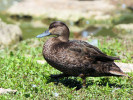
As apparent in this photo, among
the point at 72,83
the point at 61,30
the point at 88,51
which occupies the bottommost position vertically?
the point at 72,83

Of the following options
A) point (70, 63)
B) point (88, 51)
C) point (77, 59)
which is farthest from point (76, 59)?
point (88, 51)

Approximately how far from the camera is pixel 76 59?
4.70 metres

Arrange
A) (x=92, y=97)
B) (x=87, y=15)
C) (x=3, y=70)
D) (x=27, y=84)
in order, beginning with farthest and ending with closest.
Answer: (x=87, y=15)
(x=3, y=70)
(x=27, y=84)
(x=92, y=97)

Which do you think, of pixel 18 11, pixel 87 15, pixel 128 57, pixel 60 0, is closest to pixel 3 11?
pixel 18 11

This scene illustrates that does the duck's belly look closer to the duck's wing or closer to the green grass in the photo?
the duck's wing

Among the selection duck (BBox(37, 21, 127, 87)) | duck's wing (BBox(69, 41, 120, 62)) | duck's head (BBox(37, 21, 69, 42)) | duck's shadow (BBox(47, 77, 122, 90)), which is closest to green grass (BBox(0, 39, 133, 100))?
duck's shadow (BBox(47, 77, 122, 90))

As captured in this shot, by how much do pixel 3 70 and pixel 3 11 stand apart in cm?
1266

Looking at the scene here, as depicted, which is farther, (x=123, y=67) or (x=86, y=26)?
(x=86, y=26)

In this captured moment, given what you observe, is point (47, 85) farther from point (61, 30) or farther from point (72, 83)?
point (61, 30)

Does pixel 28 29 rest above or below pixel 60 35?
below

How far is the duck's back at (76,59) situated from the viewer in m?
4.69

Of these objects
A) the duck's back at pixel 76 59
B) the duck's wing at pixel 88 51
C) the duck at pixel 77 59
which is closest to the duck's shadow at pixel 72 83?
the duck at pixel 77 59

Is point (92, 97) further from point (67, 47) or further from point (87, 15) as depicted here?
point (87, 15)

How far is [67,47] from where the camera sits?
4824 millimetres
